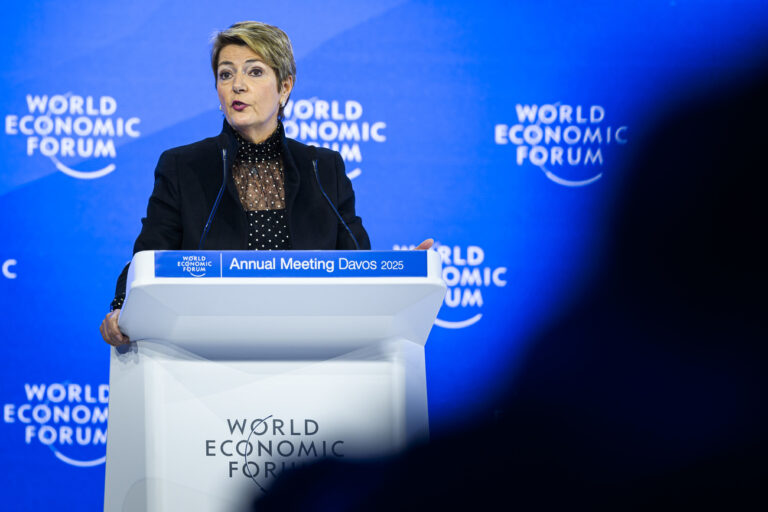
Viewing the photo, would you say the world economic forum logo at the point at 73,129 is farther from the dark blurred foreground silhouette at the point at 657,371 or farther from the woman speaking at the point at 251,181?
the dark blurred foreground silhouette at the point at 657,371

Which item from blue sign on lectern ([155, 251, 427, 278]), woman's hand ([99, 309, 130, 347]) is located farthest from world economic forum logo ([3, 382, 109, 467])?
blue sign on lectern ([155, 251, 427, 278])

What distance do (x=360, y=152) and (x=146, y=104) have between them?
78 centimetres

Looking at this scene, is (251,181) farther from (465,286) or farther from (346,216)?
(465,286)

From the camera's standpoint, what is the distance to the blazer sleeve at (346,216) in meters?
1.89

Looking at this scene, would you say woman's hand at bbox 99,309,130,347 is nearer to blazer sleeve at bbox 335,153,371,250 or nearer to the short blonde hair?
blazer sleeve at bbox 335,153,371,250

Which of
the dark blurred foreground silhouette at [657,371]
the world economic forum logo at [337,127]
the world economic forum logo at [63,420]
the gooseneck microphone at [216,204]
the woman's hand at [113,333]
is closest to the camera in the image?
the dark blurred foreground silhouette at [657,371]

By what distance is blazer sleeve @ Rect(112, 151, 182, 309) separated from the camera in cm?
179

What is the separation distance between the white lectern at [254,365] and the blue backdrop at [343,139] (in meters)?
1.75

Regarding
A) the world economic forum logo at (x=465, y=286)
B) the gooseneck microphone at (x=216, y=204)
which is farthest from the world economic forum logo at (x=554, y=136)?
the gooseneck microphone at (x=216, y=204)

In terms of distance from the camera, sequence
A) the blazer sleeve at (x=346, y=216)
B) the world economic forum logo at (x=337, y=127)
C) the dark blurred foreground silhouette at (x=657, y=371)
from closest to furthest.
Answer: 1. the dark blurred foreground silhouette at (x=657, y=371)
2. the blazer sleeve at (x=346, y=216)
3. the world economic forum logo at (x=337, y=127)

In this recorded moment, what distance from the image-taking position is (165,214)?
1818 mm

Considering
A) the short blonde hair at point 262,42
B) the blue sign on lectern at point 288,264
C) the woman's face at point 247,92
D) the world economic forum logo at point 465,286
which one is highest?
the short blonde hair at point 262,42

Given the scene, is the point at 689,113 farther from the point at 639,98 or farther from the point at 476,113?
the point at 476,113

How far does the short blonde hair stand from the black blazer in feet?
0.72
